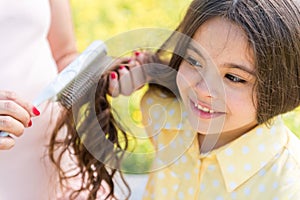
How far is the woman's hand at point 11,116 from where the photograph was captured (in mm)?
1298

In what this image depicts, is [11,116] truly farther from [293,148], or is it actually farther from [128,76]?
[293,148]

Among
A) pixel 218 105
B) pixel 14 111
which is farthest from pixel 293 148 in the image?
pixel 14 111

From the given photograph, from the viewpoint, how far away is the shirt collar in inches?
54.5

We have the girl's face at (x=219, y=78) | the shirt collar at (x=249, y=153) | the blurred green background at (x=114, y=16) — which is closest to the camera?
the girl's face at (x=219, y=78)

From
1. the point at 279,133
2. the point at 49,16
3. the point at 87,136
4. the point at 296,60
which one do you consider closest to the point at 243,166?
the point at 279,133

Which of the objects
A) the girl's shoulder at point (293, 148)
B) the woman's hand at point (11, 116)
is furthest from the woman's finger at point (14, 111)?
the girl's shoulder at point (293, 148)

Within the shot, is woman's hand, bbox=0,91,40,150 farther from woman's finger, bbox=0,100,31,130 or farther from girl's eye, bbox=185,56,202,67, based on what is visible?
girl's eye, bbox=185,56,202,67

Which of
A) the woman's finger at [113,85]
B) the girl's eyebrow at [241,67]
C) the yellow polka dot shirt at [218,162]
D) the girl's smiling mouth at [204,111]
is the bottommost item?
the yellow polka dot shirt at [218,162]

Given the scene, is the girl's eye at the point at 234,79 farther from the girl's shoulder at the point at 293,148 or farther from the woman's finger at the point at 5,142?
the woman's finger at the point at 5,142

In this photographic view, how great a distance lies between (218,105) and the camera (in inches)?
52.1

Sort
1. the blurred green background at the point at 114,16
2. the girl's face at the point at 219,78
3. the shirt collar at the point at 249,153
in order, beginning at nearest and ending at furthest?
the girl's face at the point at 219,78, the shirt collar at the point at 249,153, the blurred green background at the point at 114,16

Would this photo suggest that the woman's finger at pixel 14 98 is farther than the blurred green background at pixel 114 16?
No

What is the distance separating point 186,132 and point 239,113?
164 millimetres

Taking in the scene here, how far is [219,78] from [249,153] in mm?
176
